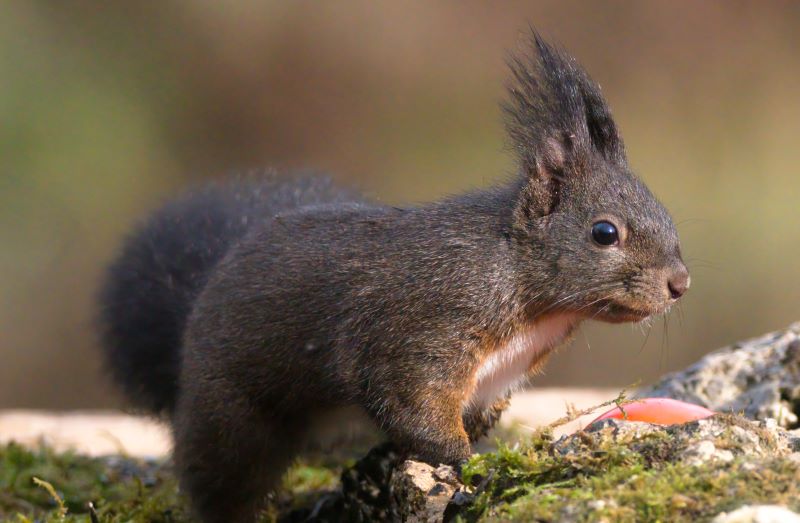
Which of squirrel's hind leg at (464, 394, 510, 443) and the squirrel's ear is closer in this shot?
the squirrel's ear

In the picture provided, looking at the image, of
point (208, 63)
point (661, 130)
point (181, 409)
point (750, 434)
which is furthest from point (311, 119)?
point (750, 434)

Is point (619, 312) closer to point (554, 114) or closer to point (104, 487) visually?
point (554, 114)

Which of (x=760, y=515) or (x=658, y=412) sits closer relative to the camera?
(x=760, y=515)

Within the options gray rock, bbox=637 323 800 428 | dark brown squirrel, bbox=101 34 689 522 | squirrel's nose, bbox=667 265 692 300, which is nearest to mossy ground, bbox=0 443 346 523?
dark brown squirrel, bbox=101 34 689 522

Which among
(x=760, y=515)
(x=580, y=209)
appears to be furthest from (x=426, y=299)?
(x=760, y=515)

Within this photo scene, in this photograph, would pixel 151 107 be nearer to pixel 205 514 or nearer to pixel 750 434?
pixel 205 514

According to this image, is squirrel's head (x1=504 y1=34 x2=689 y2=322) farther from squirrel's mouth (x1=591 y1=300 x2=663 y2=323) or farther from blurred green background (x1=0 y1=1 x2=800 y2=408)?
blurred green background (x1=0 y1=1 x2=800 y2=408)
